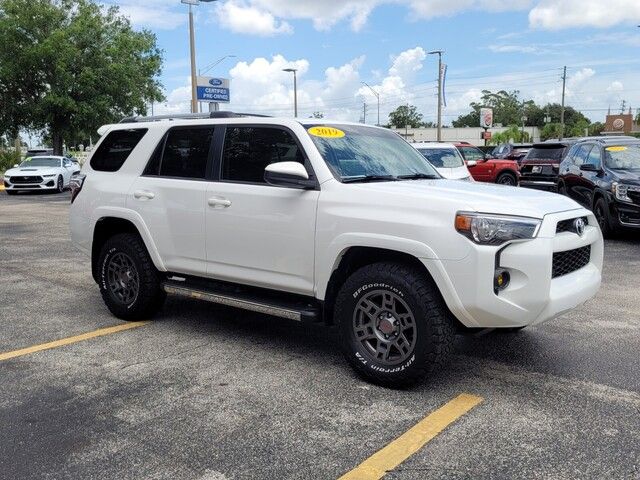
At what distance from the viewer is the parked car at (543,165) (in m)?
15.9

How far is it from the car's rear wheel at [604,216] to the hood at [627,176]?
48cm

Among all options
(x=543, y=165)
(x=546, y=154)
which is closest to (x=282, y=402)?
(x=543, y=165)

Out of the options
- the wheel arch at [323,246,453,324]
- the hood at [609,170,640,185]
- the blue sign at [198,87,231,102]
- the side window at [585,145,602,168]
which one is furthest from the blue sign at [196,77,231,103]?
the wheel arch at [323,246,453,324]

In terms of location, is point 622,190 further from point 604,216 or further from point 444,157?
point 444,157

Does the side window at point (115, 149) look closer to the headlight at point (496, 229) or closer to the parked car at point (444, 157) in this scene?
the headlight at point (496, 229)

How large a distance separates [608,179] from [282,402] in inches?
347

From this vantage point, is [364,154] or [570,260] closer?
[570,260]

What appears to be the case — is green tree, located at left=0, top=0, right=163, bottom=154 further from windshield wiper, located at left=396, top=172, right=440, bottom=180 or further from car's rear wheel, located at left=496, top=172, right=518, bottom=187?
windshield wiper, located at left=396, top=172, right=440, bottom=180

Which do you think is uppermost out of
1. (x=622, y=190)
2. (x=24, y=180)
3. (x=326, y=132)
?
(x=326, y=132)

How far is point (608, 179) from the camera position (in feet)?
35.7

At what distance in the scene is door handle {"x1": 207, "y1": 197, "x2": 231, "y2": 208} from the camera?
16.4ft

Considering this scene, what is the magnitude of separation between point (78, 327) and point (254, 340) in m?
1.69

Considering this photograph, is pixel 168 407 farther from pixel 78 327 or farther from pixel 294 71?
pixel 294 71

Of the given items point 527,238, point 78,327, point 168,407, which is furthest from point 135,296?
point 527,238
